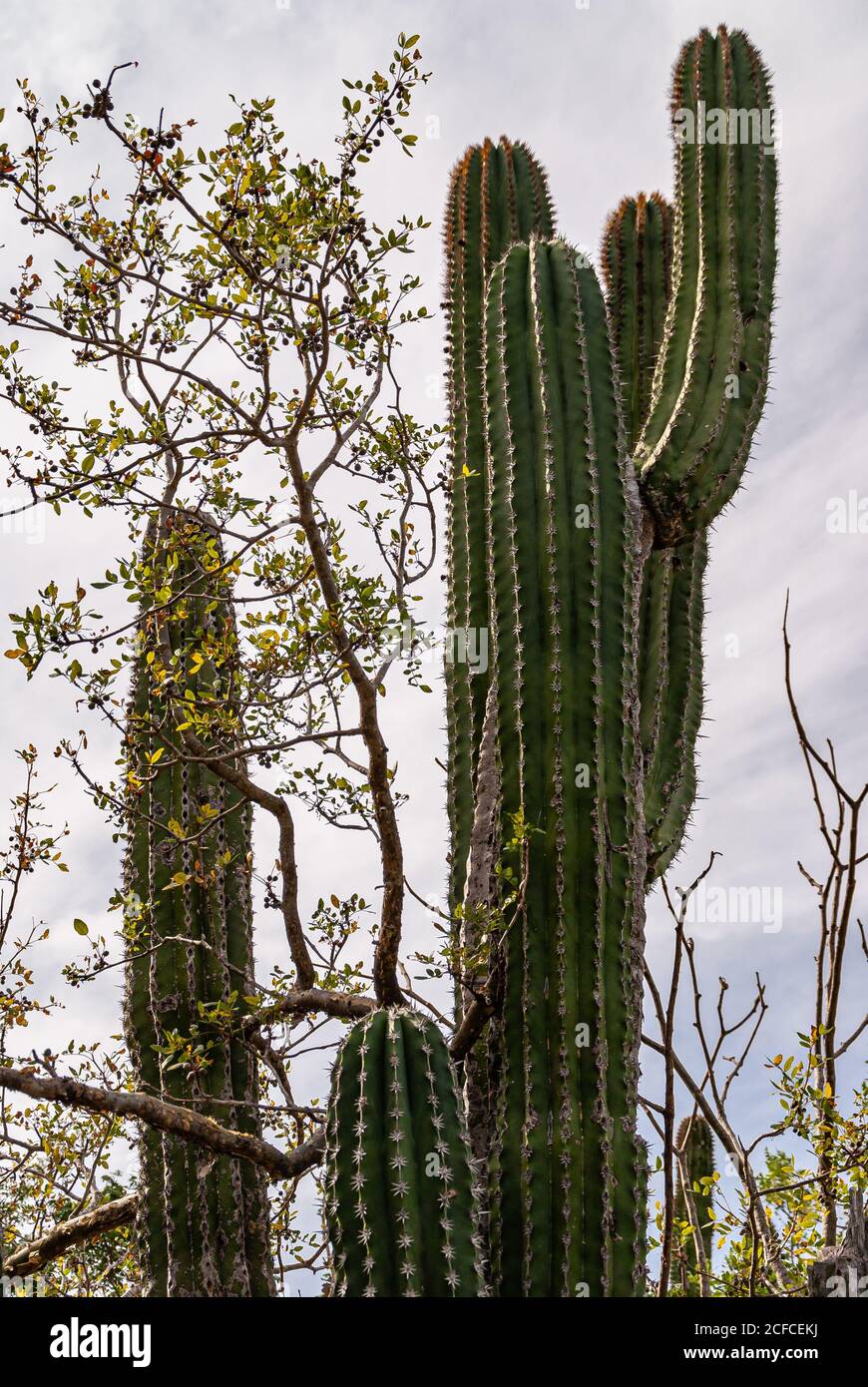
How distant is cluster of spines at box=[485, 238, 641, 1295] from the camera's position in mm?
4316

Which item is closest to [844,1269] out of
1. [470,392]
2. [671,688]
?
[671,688]

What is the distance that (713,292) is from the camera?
677 centimetres

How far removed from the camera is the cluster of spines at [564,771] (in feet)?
14.2

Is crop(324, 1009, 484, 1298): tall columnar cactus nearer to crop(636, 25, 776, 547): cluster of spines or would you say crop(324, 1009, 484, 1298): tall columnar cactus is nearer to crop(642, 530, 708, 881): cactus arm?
crop(642, 530, 708, 881): cactus arm

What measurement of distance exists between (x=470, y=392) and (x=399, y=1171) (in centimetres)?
375

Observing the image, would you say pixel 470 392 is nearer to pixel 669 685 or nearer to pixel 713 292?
pixel 713 292

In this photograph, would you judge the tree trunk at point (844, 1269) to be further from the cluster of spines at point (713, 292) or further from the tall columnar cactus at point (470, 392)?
the cluster of spines at point (713, 292)

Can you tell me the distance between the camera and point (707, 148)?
6969mm

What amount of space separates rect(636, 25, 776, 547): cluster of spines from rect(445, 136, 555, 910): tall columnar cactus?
34.4 inches

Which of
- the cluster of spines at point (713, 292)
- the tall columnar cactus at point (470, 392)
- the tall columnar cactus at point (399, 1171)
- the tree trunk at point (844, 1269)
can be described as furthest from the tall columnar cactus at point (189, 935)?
the cluster of spines at point (713, 292)

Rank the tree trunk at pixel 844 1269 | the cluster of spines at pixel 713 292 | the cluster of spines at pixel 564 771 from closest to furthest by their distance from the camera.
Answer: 1. the tree trunk at pixel 844 1269
2. the cluster of spines at pixel 564 771
3. the cluster of spines at pixel 713 292
